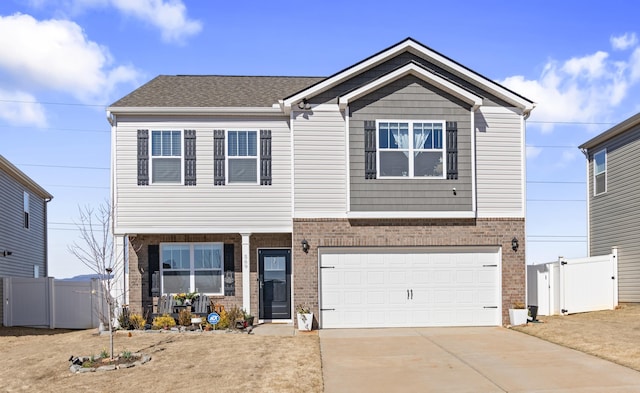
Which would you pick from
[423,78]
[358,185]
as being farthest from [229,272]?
[423,78]

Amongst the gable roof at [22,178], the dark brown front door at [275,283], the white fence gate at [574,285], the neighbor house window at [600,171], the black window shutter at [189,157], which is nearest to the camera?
the black window shutter at [189,157]

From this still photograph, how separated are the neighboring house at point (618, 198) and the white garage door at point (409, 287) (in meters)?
7.09

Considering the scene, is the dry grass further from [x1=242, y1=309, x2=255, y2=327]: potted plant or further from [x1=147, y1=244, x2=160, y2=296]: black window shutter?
[x1=147, y1=244, x2=160, y2=296]: black window shutter

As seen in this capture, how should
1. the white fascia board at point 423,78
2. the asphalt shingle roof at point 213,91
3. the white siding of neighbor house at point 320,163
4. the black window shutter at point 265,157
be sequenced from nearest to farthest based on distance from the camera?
the white fascia board at point 423,78 → the white siding of neighbor house at point 320,163 → the black window shutter at point 265,157 → the asphalt shingle roof at point 213,91

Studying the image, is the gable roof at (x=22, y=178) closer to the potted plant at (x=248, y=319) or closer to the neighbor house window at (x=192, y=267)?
the neighbor house window at (x=192, y=267)

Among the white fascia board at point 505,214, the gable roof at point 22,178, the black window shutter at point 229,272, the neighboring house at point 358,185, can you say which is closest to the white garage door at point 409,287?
the neighboring house at point 358,185

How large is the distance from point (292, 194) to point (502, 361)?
6.92 m

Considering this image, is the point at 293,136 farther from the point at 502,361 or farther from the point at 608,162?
the point at 608,162

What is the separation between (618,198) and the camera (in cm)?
2188

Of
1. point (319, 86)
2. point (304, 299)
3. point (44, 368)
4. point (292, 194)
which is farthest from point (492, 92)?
point (44, 368)

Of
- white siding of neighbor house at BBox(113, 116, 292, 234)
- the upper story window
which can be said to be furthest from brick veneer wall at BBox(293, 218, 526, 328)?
the upper story window

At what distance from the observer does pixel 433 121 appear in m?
16.2

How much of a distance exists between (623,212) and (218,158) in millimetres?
14338

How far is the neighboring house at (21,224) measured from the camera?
2227 centimetres
